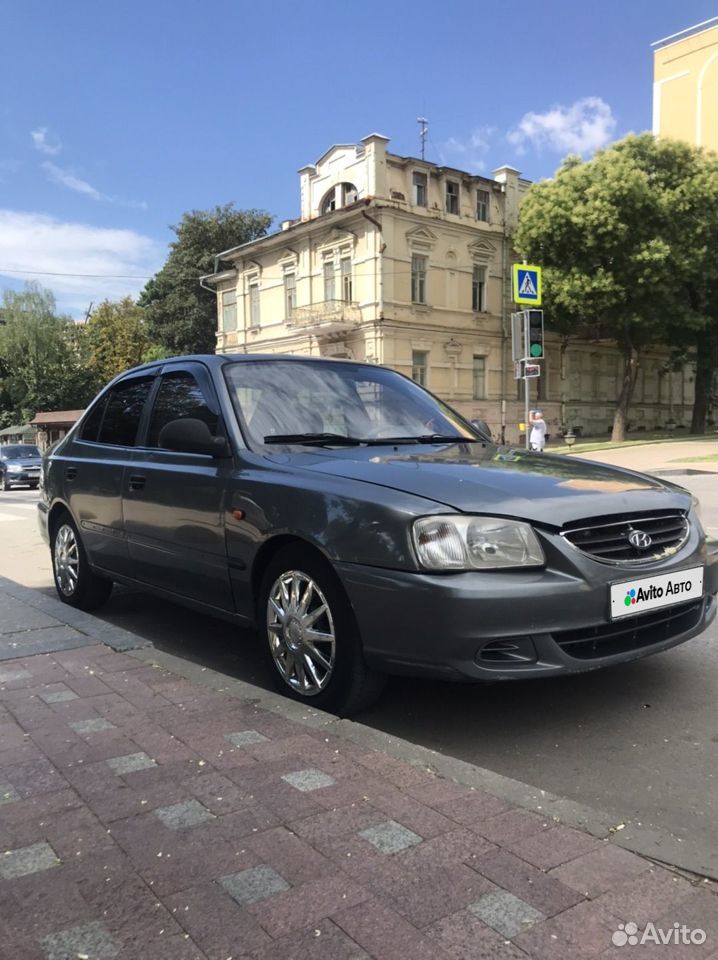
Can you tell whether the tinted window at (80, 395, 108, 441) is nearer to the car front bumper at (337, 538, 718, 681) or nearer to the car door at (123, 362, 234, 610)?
the car door at (123, 362, 234, 610)

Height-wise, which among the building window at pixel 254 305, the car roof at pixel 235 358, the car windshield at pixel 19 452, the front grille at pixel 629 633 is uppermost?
the building window at pixel 254 305

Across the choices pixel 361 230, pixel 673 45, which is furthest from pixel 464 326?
pixel 673 45

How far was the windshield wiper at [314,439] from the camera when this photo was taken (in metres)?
3.91

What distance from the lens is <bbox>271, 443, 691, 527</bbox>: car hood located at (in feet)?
9.83

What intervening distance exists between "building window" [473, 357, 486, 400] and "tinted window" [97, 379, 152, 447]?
103 ft

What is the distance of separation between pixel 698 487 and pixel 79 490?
12.5 meters

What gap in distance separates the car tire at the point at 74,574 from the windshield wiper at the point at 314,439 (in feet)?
7.13

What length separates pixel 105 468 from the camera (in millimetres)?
5023

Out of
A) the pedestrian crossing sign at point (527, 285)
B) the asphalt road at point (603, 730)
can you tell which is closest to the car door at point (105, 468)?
the asphalt road at point (603, 730)

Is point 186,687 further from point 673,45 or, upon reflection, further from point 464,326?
point 673,45

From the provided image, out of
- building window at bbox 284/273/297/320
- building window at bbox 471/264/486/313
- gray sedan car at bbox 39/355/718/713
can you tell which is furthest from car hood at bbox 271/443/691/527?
building window at bbox 284/273/297/320

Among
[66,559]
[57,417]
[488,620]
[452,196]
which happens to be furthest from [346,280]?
[488,620]

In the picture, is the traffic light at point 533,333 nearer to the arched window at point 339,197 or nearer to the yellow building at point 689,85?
the arched window at point 339,197

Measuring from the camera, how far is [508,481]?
321 centimetres
